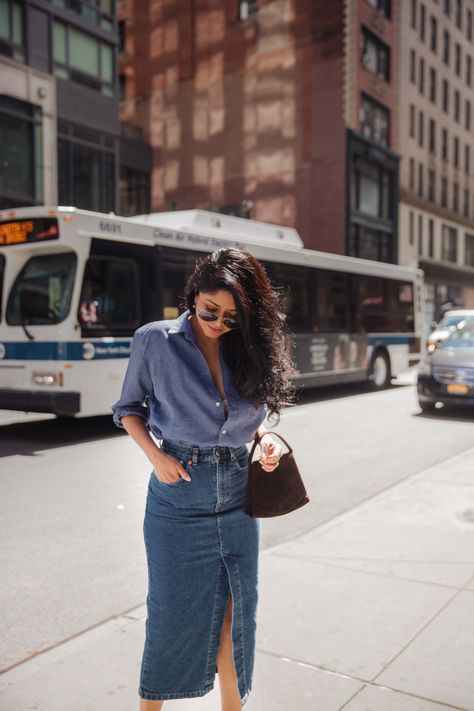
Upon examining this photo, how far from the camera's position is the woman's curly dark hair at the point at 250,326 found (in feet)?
7.89

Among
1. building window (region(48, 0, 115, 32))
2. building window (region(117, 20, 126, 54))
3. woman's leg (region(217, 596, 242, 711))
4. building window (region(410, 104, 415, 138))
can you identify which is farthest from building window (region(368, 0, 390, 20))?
woman's leg (region(217, 596, 242, 711))

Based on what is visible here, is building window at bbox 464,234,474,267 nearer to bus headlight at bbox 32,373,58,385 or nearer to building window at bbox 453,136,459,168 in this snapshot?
building window at bbox 453,136,459,168

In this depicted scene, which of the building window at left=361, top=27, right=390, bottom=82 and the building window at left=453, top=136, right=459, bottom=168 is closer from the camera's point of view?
the building window at left=361, top=27, right=390, bottom=82

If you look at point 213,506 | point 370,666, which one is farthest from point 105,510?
point 213,506

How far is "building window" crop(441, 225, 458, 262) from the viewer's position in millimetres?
45656

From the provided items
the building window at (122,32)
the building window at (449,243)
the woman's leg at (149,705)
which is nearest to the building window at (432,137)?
the building window at (449,243)

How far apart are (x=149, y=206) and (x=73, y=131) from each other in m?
12.4

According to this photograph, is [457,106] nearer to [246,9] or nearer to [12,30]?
[246,9]

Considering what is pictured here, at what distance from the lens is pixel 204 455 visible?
244 centimetres

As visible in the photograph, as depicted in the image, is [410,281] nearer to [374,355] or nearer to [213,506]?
[374,355]

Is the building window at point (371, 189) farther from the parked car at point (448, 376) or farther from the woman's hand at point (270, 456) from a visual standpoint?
the woman's hand at point (270, 456)

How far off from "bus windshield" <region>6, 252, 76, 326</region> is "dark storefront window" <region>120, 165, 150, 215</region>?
25.9 metres

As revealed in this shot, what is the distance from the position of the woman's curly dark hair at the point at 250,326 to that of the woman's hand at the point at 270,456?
0.15 m

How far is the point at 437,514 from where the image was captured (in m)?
5.88
